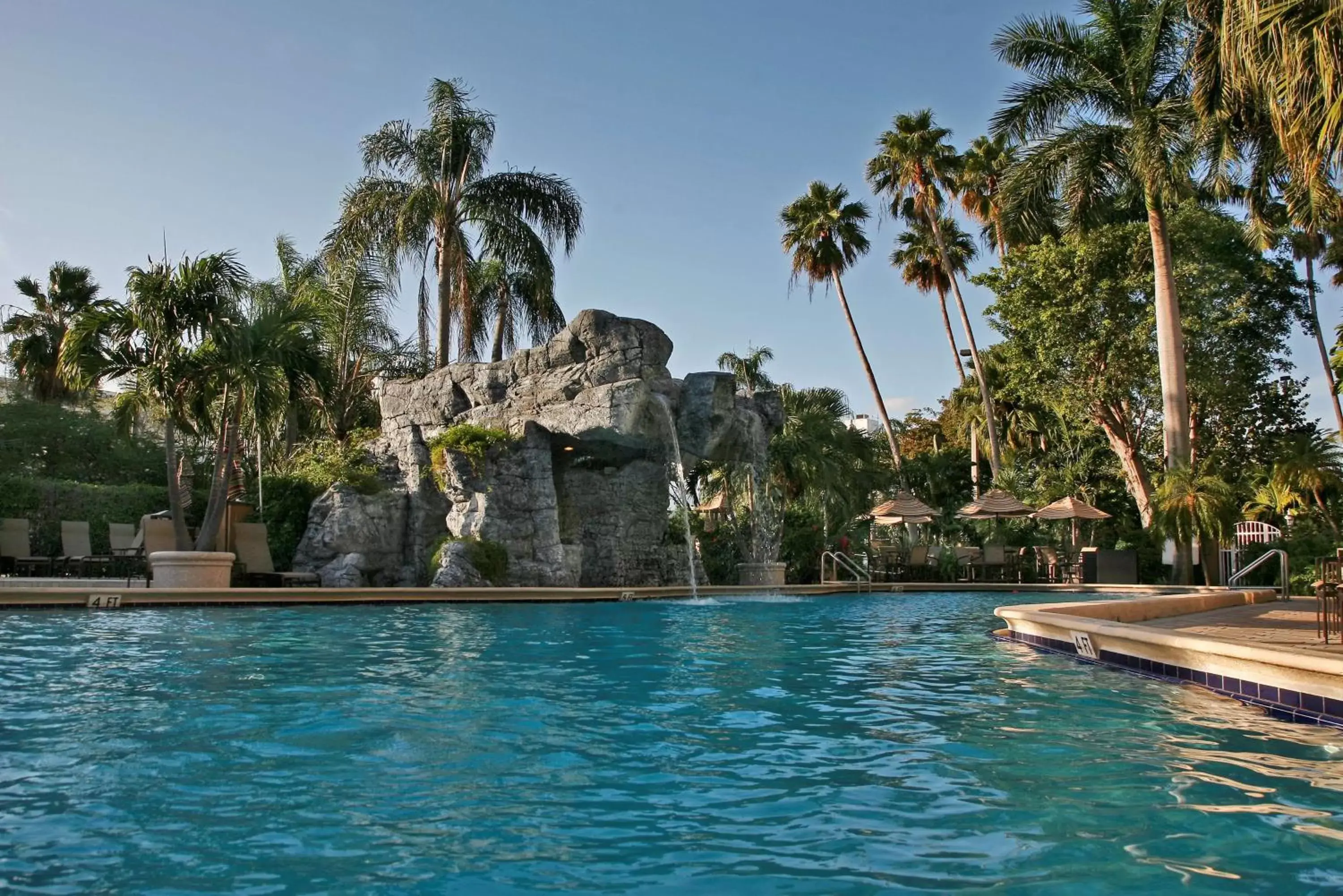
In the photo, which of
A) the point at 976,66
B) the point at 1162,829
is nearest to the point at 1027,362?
the point at 976,66

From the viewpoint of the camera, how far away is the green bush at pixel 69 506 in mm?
18000

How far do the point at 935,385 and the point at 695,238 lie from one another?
73.6ft

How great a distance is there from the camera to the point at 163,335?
49.7 ft

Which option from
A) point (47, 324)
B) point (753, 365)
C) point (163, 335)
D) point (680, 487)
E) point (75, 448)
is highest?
point (753, 365)

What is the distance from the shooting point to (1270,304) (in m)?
26.8

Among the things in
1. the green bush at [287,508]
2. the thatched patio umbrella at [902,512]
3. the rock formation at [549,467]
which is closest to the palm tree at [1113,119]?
the thatched patio umbrella at [902,512]

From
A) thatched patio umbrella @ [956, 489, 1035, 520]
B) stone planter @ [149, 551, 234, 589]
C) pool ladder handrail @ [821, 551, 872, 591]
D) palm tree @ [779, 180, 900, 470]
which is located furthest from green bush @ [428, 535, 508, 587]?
palm tree @ [779, 180, 900, 470]

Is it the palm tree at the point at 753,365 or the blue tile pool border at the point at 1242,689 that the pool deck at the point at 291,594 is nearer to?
the blue tile pool border at the point at 1242,689

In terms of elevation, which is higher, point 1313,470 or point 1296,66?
point 1296,66

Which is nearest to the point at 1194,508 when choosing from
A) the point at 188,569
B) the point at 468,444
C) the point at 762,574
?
the point at 762,574

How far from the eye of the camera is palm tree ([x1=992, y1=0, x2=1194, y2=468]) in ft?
68.0

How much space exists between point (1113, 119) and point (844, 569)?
12.0 m

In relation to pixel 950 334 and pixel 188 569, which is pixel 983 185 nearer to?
pixel 950 334

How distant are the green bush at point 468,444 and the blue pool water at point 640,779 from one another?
848 centimetres
